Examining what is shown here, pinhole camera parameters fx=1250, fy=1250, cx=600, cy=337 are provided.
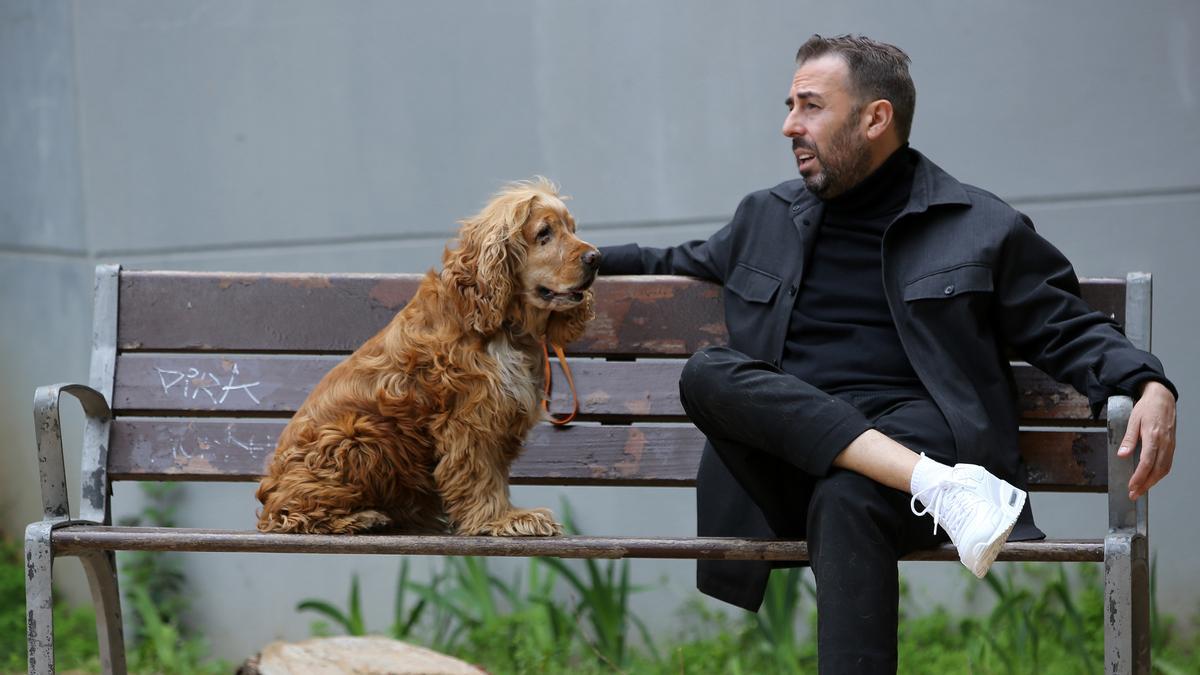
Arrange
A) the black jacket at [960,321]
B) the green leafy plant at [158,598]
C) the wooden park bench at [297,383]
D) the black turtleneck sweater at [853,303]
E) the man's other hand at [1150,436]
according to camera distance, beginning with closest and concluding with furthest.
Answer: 1. the man's other hand at [1150,436]
2. the black jacket at [960,321]
3. the black turtleneck sweater at [853,303]
4. the wooden park bench at [297,383]
5. the green leafy plant at [158,598]

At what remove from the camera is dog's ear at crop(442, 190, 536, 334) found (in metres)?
3.07

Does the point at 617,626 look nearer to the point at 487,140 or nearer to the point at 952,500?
the point at 487,140

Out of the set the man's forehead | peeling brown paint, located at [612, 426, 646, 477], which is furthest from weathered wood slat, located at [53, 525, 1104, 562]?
the man's forehead

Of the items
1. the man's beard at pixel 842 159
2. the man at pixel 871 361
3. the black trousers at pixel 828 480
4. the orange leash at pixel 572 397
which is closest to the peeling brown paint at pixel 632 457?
the orange leash at pixel 572 397

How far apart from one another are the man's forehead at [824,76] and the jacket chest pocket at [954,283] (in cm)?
57

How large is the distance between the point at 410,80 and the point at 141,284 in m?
1.67

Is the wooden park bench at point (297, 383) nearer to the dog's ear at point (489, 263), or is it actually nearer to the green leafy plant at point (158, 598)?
the dog's ear at point (489, 263)

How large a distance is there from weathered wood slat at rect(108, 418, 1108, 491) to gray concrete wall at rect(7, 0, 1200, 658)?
1384 mm

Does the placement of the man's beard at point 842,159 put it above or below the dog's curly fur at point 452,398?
above

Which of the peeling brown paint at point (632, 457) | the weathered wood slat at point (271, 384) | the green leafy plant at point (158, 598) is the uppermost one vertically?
the weathered wood slat at point (271, 384)

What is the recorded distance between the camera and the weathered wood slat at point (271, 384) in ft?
Answer: 11.9

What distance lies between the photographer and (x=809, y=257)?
3.37 meters

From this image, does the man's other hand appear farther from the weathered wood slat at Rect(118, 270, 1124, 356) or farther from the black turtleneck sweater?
the weathered wood slat at Rect(118, 270, 1124, 356)

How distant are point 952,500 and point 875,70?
4.10 feet
